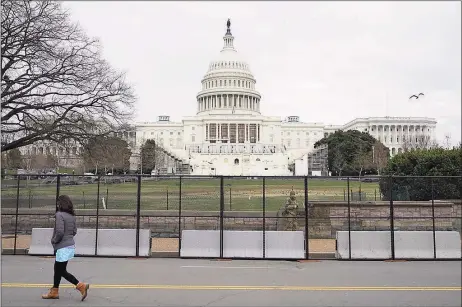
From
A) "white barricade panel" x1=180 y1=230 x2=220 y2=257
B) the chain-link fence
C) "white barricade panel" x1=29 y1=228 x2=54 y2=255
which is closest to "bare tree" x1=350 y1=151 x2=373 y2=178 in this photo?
the chain-link fence

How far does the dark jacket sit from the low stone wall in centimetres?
808

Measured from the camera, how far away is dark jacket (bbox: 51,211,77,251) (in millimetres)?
7093

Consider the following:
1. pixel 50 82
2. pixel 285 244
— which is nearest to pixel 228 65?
→ pixel 50 82

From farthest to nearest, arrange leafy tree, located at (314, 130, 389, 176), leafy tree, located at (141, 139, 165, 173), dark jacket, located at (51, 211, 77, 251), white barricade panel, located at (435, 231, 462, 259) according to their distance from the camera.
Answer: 1. leafy tree, located at (314, 130, 389, 176)
2. leafy tree, located at (141, 139, 165, 173)
3. white barricade panel, located at (435, 231, 462, 259)
4. dark jacket, located at (51, 211, 77, 251)

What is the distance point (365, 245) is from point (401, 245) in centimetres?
105

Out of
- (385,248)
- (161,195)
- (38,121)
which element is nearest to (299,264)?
(385,248)

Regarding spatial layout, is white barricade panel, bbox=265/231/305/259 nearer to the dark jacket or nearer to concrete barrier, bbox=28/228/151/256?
concrete barrier, bbox=28/228/151/256

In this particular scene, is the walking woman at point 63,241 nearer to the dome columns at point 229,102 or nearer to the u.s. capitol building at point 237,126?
the u.s. capitol building at point 237,126

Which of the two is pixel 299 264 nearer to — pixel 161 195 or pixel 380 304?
pixel 380 304

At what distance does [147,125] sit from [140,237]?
392 feet

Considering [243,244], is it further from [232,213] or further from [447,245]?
[447,245]

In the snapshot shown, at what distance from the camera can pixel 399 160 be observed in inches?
986

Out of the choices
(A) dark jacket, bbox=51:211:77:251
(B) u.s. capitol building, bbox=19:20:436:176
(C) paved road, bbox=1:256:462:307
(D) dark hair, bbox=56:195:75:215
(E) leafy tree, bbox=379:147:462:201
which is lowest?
(C) paved road, bbox=1:256:462:307

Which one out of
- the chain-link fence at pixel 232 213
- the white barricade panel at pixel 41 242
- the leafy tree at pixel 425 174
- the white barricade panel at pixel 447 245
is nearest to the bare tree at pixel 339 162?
the leafy tree at pixel 425 174
